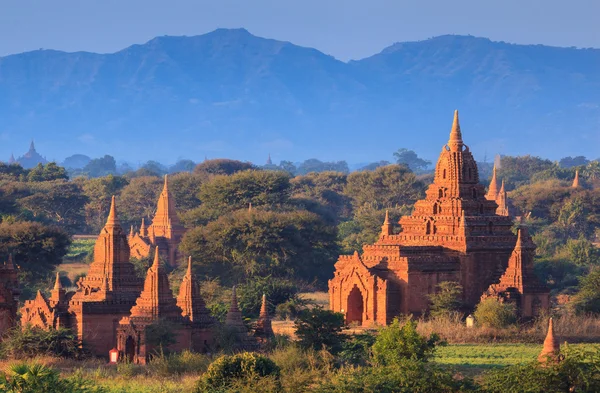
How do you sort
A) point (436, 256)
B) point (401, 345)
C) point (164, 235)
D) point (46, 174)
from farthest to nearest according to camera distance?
1. point (46, 174)
2. point (164, 235)
3. point (436, 256)
4. point (401, 345)

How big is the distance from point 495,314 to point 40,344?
1593 cm

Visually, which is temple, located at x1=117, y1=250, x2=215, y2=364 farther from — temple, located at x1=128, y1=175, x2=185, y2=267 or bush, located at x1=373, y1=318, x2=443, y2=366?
temple, located at x1=128, y1=175, x2=185, y2=267

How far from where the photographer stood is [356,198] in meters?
→ 119

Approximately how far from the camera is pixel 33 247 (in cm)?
7256

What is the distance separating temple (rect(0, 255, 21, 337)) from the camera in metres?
49.2

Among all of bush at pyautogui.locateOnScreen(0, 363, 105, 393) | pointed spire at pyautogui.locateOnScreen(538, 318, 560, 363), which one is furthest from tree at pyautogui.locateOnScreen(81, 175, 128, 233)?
pointed spire at pyautogui.locateOnScreen(538, 318, 560, 363)

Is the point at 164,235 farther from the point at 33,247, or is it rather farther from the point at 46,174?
the point at 46,174

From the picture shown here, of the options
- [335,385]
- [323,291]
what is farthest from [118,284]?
[323,291]

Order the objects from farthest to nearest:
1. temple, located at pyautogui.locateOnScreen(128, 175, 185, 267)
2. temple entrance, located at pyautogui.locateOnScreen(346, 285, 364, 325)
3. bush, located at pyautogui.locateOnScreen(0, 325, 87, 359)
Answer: temple, located at pyautogui.locateOnScreen(128, 175, 185, 267) < temple entrance, located at pyautogui.locateOnScreen(346, 285, 364, 325) < bush, located at pyautogui.locateOnScreen(0, 325, 87, 359)

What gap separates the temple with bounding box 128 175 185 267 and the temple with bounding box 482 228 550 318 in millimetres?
28807

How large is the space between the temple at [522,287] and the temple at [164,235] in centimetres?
2881

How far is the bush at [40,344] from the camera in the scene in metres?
46.1

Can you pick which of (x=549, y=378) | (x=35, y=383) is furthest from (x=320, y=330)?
(x=35, y=383)

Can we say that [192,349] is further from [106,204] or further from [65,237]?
[106,204]
